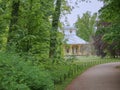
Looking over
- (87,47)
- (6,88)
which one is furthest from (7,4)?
(87,47)

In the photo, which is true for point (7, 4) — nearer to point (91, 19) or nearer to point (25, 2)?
point (25, 2)

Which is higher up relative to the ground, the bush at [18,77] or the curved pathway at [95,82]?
the bush at [18,77]

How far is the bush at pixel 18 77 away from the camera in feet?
26.6

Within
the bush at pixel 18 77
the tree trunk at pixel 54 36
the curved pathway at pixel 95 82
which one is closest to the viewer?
the bush at pixel 18 77

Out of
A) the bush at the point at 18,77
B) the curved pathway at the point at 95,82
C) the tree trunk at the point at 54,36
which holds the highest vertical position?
the tree trunk at the point at 54,36

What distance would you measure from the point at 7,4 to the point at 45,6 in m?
2.66

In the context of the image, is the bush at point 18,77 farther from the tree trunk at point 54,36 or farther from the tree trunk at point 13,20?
the tree trunk at point 54,36

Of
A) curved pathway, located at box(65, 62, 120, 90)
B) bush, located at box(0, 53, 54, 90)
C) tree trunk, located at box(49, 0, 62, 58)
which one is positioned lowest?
curved pathway, located at box(65, 62, 120, 90)

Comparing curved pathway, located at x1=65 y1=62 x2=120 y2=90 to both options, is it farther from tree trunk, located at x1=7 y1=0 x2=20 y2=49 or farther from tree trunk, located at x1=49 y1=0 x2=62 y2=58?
tree trunk, located at x1=7 y1=0 x2=20 y2=49

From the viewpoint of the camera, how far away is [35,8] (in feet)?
53.1

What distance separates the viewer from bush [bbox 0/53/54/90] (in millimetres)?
8117

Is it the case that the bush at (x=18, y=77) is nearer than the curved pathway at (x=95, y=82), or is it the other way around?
the bush at (x=18, y=77)

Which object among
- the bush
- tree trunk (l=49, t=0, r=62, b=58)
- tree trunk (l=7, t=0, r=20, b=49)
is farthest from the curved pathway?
the bush

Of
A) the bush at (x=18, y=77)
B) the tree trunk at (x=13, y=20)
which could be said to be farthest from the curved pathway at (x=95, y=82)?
the bush at (x=18, y=77)
